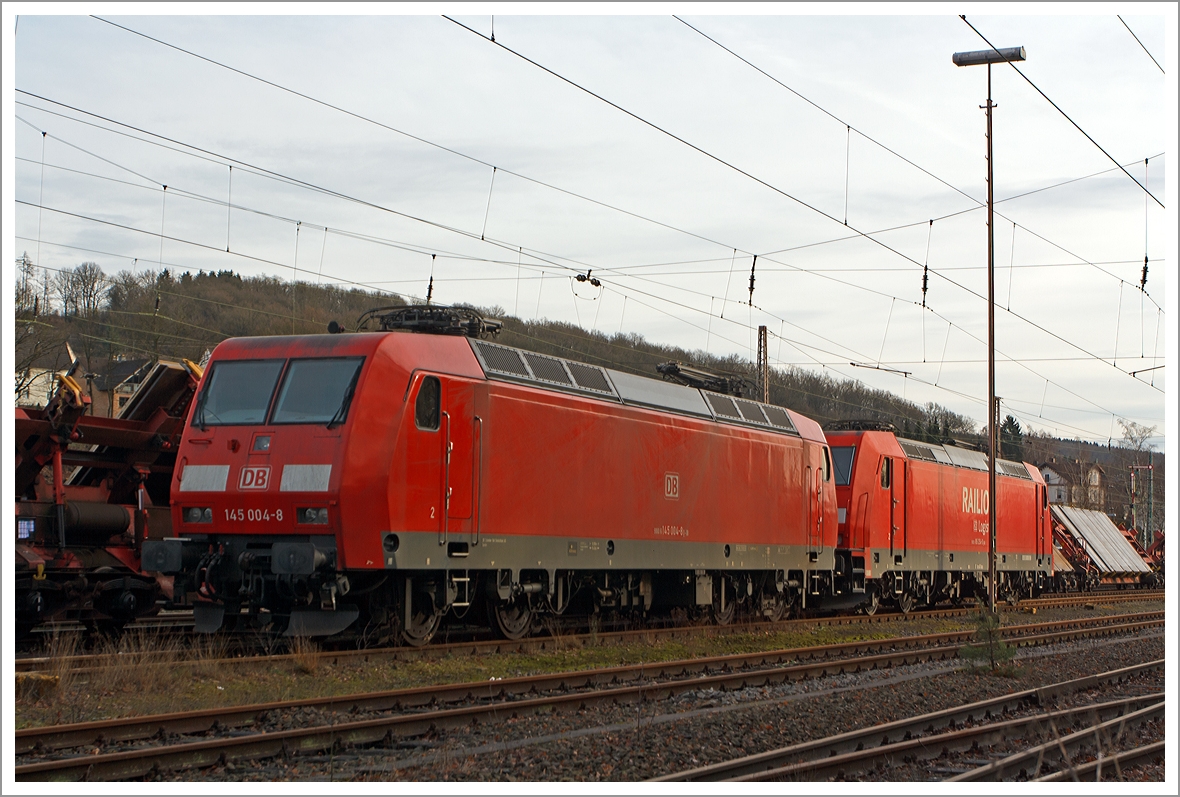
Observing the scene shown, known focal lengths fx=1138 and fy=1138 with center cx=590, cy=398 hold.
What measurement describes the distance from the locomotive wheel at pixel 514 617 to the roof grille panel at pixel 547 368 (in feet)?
10.2

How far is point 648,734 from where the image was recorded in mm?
9758

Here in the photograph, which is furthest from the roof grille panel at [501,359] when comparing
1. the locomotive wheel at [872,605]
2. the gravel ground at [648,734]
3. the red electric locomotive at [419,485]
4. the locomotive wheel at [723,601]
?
the locomotive wheel at [872,605]

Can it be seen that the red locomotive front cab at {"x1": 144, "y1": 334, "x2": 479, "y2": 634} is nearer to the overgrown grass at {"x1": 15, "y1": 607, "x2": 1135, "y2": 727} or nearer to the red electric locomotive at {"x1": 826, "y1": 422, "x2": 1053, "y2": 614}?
the overgrown grass at {"x1": 15, "y1": 607, "x2": 1135, "y2": 727}

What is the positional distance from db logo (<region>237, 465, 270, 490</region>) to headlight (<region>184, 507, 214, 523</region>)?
1.86 feet

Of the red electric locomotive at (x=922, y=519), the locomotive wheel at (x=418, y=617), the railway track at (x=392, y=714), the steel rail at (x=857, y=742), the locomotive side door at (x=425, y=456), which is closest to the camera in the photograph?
the railway track at (x=392, y=714)

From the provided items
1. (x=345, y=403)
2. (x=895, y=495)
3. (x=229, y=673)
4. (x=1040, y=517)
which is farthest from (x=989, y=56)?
(x=1040, y=517)

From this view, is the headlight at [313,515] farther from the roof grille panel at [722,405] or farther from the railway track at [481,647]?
the roof grille panel at [722,405]

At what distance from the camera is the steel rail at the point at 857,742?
8.16 metres

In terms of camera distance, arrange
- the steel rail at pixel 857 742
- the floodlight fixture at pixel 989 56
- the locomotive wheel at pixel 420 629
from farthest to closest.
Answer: the floodlight fixture at pixel 989 56
the locomotive wheel at pixel 420 629
the steel rail at pixel 857 742

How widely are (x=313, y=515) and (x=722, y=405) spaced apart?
9.32 m

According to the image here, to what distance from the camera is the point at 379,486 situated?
42.3 ft

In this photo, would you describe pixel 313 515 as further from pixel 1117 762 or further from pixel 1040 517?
pixel 1040 517

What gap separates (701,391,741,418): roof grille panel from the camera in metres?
20.0

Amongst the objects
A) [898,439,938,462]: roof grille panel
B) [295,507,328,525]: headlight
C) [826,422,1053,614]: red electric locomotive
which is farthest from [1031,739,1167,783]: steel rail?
[898,439,938,462]: roof grille panel
